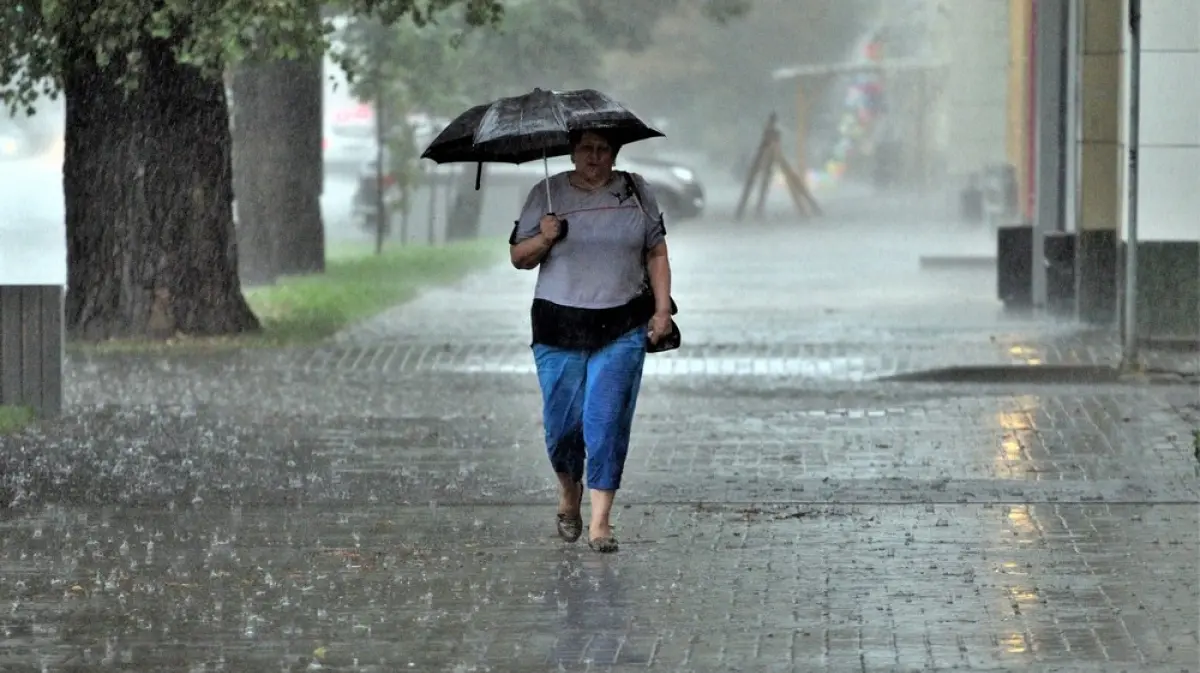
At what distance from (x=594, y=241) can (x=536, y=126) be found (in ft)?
1.62

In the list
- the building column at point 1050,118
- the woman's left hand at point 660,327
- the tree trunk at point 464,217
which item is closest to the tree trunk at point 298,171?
the building column at point 1050,118

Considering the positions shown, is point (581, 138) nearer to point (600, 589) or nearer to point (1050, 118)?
point (600, 589)

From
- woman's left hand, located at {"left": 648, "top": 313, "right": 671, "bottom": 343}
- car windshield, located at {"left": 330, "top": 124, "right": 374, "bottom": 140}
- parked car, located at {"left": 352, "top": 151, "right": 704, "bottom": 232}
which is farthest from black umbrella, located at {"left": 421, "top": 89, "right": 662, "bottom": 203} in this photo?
car windshield, located at {"left": 330, "top": 124, "right": 374, "bottom": 140}

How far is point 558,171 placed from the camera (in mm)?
40375

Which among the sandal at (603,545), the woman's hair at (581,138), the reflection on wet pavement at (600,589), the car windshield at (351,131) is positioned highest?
the car windshield at (351,131)

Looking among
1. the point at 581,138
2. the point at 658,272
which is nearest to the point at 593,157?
the point at 581,138

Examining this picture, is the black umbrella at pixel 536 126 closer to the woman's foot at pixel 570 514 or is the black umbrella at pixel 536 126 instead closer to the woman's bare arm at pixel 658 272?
the woman's bare arm at pixel 658 272

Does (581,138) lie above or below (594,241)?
above

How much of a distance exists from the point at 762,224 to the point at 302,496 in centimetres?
3216

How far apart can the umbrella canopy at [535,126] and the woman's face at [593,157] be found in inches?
1.9

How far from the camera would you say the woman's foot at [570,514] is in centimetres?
934

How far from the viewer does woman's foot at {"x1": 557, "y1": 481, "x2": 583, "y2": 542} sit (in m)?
9.34

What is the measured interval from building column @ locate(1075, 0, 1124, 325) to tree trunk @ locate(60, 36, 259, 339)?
6585 millimetres

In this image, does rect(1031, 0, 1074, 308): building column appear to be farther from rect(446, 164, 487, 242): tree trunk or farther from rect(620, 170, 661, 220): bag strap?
rect(446, 164, 487, 242): tree trunk
